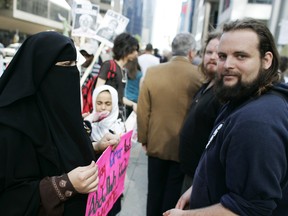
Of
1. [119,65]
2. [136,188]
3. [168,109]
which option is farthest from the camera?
[136,188]

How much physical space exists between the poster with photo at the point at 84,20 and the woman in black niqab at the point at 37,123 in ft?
10.7

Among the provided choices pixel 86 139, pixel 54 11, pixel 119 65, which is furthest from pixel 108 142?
pixel 54 11

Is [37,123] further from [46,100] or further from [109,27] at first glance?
[109,27]

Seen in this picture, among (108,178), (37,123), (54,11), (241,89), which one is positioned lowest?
(108,178)

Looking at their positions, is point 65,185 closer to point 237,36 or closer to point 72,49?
point 72,49

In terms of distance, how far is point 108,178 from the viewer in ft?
7.45

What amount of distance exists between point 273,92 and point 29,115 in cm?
118

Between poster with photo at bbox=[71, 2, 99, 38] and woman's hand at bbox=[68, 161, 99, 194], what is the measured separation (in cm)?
351

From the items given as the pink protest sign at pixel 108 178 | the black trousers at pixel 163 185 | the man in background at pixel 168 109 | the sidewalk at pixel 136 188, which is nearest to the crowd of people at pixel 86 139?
the pink protest sign at pixel 108 178

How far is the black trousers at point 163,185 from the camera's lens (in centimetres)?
323

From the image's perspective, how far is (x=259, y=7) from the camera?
27.4 metres

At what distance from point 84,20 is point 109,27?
0.48 m

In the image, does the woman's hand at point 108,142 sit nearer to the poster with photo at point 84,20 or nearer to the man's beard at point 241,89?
the man's beard at point 241,89

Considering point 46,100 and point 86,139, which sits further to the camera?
point 86,139
